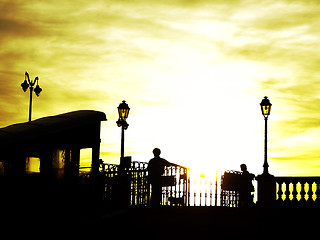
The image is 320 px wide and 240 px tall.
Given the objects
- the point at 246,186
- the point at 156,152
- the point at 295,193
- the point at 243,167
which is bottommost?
the point at 295,193

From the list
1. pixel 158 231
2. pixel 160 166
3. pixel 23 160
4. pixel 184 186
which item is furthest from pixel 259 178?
pixel 23 160

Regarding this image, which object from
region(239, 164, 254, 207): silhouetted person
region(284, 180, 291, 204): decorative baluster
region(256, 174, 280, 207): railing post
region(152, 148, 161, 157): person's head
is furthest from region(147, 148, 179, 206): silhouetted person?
region(284, 180, 291, 204): decorative baluster

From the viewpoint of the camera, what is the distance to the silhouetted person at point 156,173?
822 inches

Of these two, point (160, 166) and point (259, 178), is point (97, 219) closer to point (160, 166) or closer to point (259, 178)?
point (160, 166)

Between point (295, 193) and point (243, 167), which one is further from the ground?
point (243, 167)

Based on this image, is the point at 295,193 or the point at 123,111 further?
the point at 123,111

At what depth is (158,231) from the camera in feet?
59.3

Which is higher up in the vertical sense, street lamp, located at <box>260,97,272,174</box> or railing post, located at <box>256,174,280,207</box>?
street lamp, located at <box>260,97,272,174</box>

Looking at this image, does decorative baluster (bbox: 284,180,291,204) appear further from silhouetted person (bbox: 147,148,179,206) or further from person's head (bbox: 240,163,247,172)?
silhouetted person (bbox: 147,148,179,206)

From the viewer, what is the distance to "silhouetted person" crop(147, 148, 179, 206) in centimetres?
2088

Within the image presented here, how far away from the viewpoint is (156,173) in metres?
21.1

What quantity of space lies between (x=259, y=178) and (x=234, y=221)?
16.5ft

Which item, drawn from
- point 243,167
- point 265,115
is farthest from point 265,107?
point 243,167

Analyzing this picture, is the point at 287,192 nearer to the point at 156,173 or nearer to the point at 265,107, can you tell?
the point at 265,107
